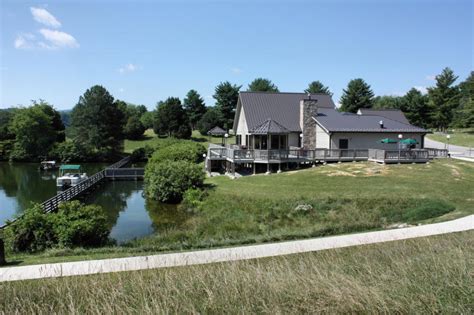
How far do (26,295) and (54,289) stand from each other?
37cm

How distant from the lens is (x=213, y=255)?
941 centimetres

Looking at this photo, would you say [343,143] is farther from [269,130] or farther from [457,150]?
[457,150]

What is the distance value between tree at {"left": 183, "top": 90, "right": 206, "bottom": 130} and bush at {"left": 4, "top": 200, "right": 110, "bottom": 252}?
68.6 m

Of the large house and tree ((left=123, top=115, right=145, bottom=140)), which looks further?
tree ((left=123, top=115, right=145, bottom=140))

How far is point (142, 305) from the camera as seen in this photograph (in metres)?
3.83

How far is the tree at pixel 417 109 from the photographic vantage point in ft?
224

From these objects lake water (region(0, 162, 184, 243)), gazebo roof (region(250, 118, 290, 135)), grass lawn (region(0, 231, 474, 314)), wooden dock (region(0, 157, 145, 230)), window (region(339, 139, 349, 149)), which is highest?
gazebo roof (region(250, 118, 290, 135))

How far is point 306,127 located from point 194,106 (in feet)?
182

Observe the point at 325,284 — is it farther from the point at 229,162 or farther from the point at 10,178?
the point at 10,178

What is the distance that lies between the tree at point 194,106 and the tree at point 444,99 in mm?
50123

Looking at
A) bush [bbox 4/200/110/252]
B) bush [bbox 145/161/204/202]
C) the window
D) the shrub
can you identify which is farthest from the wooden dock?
the window

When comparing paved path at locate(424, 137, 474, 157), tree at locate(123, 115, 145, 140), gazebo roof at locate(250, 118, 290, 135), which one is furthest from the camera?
tree at locate(123, 115, 145, 140)

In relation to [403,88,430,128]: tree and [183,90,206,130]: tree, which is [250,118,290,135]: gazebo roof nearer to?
[403,88,430,128]: tree

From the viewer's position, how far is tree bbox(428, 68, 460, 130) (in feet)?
216
